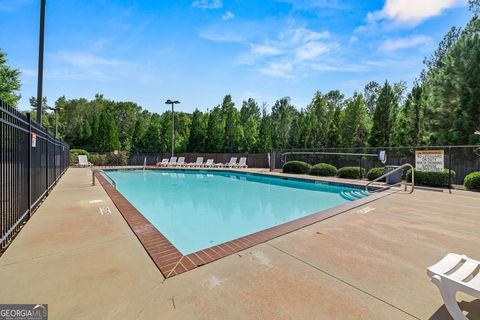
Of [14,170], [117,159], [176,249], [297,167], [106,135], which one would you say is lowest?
[176,249]

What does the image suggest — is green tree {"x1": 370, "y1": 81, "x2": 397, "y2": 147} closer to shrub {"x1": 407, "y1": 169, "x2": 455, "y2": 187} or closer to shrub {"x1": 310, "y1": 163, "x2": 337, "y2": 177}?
shrub {"x1": 310, "y1": 163, "x2": 337, "y2": 177}

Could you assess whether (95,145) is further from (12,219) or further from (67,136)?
(12,219)

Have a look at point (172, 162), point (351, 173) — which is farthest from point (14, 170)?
point (172, 162)

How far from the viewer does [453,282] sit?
160 cm

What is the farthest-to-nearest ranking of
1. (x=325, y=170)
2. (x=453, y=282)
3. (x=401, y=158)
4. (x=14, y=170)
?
(x=325, y=170) < (x=401, y=158) < (x=14, y=170) < (x=453, y=282)

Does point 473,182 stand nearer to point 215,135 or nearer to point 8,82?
point 215,135

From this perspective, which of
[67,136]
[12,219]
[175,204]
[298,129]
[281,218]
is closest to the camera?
[12,219]

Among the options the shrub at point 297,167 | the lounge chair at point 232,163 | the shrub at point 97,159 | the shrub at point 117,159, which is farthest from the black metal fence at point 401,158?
the shrub at point 97,159

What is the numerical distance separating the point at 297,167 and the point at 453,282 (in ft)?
41.1

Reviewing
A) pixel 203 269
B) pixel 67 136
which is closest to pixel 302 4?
pixel 203 269

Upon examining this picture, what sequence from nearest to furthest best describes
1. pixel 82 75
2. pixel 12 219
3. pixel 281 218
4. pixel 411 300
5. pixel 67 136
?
pixel 411 300 < pixel 12 219 < pixel 281 218 < pixel 82 75 < pixel 67 136

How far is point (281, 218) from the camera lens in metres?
6.25

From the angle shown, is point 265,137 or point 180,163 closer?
point 180,163

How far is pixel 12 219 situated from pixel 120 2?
775 centimetres
